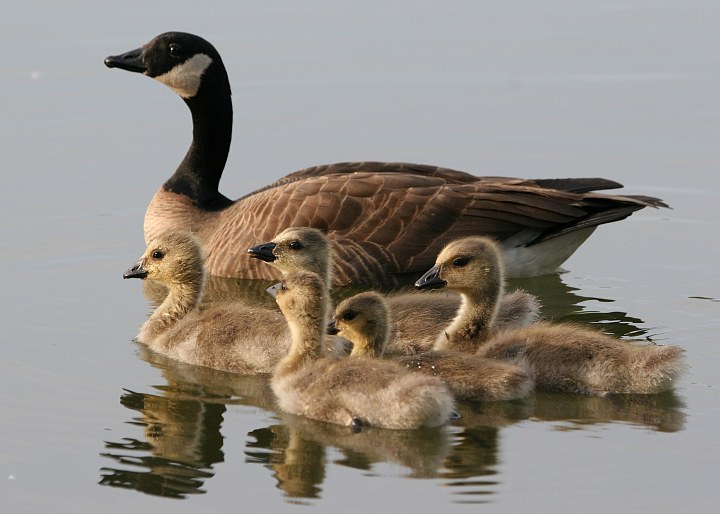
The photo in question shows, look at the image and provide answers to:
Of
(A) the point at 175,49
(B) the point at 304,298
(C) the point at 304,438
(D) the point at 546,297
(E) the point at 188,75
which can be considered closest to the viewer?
(C) the point at 304,438

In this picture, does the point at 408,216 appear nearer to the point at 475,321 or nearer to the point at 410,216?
the point at 410,216

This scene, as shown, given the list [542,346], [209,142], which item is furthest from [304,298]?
[209,142]

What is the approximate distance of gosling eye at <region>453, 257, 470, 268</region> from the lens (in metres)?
10.5

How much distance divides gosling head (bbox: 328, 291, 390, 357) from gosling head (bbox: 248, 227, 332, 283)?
117 cm

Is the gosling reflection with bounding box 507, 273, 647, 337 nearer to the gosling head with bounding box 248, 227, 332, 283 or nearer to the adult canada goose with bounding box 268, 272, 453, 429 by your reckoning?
the gosling head with bounding box 248, 227, 332, 283

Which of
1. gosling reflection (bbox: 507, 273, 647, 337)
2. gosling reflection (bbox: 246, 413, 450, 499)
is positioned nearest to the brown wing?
gosling reflection (bbox: 507, 273, 647, 337)

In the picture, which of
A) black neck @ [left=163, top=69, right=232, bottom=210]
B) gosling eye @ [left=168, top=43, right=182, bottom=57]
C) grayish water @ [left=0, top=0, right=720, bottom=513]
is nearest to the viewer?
grayish water @ [left=0, top=0, right=720, bottom=513]

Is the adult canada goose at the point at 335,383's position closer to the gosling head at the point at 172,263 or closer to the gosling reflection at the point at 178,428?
the gosling reflection at the point at 178,428

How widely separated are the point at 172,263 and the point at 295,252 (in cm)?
99

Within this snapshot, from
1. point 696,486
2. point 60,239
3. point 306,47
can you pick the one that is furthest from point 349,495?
point 306,47

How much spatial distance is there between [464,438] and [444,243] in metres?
3.95

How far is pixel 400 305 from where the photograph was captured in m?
11.1

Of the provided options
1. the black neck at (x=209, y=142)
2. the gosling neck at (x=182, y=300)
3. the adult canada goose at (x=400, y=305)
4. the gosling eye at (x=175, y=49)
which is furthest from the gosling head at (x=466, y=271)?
the gosling eye at (x=175, y=49)

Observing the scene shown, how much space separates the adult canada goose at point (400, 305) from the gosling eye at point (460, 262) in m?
0.66
